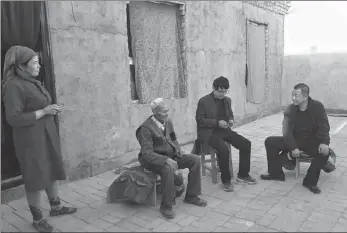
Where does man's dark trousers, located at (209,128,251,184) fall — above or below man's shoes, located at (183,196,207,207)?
above

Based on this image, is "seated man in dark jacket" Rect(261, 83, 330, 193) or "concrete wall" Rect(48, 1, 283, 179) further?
"concrete wall" Rect(48, 1, 283, 179)

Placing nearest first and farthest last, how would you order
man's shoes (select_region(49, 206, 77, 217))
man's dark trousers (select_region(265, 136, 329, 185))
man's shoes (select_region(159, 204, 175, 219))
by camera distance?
man's shoes (select_region(159, 204, 175, 219))
man's shoes (select_region(49, 206, 77, 217))
man's dark trousers (select_region(265, 136, 329, 185))

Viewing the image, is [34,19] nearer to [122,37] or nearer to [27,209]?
[122,37]

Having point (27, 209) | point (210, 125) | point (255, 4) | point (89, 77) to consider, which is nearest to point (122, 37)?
point (89, 77)

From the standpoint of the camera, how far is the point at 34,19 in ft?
14.9

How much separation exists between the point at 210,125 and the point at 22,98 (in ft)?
8.95

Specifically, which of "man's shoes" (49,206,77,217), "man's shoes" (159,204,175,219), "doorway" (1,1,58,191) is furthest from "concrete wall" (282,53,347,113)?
"man's shoes" (49,206,77,217)

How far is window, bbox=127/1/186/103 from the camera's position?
6.27 meters

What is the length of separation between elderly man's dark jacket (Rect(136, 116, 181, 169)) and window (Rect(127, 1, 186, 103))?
233 cm

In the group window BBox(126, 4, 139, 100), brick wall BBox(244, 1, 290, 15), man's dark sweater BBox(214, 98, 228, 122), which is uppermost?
brick wall BBox(244, 1, 290, 15)

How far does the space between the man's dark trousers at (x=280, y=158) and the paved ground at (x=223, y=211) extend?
21 centimetres

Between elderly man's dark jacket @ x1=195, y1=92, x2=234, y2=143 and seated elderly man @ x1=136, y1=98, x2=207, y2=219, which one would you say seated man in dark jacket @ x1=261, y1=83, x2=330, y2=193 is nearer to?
elderly man's dark jacket @ x1=195, y1=92, x2=234, y2=143

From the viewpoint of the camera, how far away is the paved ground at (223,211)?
370cm

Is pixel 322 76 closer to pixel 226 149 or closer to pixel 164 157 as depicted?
pixel 226 149
